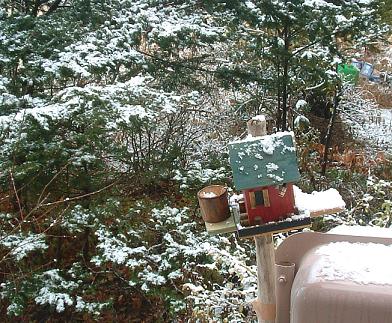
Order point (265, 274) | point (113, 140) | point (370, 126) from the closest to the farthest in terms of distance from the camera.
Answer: point (265, 274) < point (113, 140) < point (370, 126)

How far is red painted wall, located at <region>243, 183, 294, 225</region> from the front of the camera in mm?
1492

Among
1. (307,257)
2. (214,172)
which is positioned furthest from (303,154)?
(307,257)

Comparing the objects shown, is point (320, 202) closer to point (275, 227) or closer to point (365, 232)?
point (275, 227)

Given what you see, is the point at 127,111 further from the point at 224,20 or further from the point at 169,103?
the point at 224,20

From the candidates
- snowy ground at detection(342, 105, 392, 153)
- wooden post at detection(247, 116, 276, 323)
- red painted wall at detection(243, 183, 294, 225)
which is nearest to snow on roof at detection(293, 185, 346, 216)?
red painted wall at detection(243, 183, 294, 225)

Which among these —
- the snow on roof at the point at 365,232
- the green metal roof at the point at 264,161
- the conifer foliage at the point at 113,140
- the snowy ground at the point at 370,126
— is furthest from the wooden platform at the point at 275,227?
the snowy ground at the point at 370,126

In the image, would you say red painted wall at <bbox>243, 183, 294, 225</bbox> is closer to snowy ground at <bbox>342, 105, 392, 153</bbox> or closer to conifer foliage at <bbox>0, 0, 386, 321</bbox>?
conifer foliage at <bbox>0, 0, 386, 321</bbox>

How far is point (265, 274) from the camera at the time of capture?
1.39 m

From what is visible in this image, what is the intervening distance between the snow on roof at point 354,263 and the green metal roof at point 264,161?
0.37m

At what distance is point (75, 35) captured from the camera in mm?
3590

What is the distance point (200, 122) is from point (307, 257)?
18.3 ft

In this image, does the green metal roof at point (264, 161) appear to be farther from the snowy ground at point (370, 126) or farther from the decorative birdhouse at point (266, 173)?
the snowy ground at point (370, 126)

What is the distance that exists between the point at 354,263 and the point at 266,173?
1.62 feet

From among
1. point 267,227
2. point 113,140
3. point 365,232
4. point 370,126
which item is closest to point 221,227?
point 267,227
